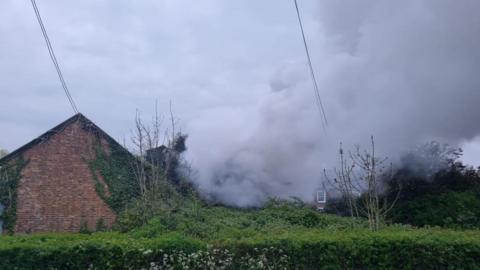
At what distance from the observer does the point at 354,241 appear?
8.21 metres

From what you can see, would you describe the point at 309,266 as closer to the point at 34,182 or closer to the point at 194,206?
the point at 194,206

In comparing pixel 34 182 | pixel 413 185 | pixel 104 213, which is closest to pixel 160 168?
pixel 104 213

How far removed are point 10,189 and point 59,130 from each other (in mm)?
2729

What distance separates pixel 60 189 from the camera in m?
17.1

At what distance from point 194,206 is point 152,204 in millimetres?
1308

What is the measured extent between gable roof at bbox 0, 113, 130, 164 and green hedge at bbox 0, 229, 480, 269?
30.8 feet

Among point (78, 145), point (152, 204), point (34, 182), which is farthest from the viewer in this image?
point (78, 145)

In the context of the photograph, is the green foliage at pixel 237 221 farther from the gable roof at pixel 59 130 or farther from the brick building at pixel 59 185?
the gable roof at pixel 59 130

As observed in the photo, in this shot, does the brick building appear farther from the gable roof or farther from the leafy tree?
the leafy tree

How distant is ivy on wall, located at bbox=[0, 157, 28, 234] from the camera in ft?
53.4

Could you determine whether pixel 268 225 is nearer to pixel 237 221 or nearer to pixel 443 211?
pixel 237 221

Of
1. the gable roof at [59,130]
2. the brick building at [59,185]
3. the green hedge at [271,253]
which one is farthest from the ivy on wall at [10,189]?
the green hedge at [271,253]

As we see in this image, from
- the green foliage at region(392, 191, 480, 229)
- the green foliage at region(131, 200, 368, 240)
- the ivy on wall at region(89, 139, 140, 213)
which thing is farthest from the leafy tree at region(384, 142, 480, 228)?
the ivy on wall at region(89, 139, 140, 213)

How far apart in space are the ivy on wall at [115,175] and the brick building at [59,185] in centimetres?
8
